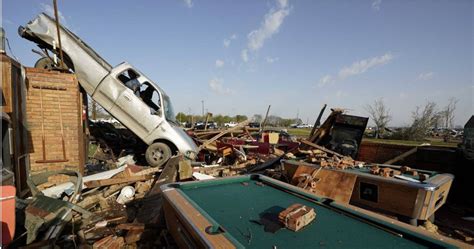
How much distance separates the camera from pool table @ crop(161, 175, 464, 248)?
5.13 ft

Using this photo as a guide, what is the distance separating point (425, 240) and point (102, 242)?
3492 mm

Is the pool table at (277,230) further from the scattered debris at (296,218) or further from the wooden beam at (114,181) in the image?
the wooden beam at (114,181)

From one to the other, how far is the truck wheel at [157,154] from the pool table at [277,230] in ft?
14.1

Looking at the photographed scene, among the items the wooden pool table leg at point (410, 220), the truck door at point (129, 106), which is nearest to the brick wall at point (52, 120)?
the truck door at point (129, 106)

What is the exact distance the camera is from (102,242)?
2955 mm

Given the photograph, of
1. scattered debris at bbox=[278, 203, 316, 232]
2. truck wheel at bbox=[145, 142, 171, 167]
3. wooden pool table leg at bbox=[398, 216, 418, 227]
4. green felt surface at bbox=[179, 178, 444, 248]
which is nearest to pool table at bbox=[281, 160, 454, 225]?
wooden pool table leg at bbox=[398, 216, 418, 227]

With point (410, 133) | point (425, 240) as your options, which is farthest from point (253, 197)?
point (410, 133)

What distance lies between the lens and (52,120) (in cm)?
507

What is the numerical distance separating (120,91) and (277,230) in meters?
6.53

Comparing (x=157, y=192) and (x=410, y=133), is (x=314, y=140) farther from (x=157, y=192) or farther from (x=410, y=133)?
(x=410, y=133)

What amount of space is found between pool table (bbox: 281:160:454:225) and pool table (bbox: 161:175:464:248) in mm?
1449

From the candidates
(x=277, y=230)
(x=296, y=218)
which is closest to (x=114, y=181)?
(x=277, y=230)

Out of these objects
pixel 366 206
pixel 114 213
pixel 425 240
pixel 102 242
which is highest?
pixel 425 240

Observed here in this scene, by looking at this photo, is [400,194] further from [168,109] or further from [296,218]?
[168,109]
